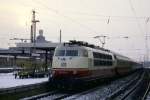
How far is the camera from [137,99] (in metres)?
19.6

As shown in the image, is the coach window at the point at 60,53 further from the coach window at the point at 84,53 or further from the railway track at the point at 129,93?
the railway track at the point at 129,93

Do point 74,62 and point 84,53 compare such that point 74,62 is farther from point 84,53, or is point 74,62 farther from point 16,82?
point 16,82

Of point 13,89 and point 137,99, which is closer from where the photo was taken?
point 137,99

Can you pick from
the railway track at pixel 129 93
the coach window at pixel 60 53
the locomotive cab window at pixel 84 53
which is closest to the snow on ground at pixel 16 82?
the coach window at pixel 60 53

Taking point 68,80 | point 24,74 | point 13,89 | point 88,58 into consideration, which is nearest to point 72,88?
point 68,80

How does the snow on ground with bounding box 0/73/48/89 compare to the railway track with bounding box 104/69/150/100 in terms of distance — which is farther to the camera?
the snow on ground with bounding box 0/73/48/89

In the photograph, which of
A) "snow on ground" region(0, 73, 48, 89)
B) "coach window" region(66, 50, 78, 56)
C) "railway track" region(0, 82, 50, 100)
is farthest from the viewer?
"snow on ground" region(0, 73, 48, 89)

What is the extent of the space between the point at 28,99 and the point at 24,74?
24.0 meters

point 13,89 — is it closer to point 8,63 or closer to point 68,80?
point 68,80

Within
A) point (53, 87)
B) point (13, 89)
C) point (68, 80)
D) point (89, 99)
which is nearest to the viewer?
point (89, 99)

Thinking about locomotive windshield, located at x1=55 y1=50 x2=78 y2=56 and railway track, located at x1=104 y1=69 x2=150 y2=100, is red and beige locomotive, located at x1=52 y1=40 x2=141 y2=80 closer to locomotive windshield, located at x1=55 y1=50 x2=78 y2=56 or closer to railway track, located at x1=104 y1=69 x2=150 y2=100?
locomotive windshield, located at x1=55 y1=50 x2=78 y2=56

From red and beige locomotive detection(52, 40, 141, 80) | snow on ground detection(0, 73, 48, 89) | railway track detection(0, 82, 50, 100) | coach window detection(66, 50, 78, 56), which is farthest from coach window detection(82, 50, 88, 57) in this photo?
snow on ground detection(0, 73, 48, 89)

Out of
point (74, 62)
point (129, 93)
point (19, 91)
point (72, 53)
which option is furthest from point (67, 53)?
point (129, 93)

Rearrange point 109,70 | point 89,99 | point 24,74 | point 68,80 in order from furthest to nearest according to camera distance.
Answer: point 24,74
point 109,70
point 68,80
point 89,99
